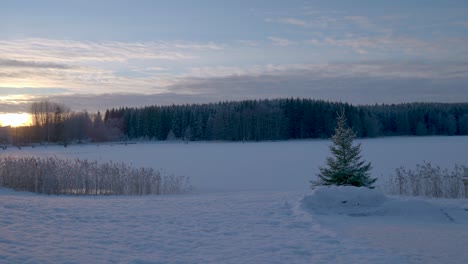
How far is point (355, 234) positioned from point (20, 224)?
661 cm

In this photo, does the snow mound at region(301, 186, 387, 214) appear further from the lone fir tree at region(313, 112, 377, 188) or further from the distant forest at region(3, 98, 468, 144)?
the distant forest at region(3, 98, 468, 144)

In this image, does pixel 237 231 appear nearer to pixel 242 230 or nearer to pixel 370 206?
pixel 242 230

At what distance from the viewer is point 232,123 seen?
97.5m

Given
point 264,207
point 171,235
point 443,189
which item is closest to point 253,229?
point 171,235

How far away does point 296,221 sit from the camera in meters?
10.2

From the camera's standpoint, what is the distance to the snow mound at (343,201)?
38.6 ft

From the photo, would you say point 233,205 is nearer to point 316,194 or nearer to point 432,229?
point 316,194

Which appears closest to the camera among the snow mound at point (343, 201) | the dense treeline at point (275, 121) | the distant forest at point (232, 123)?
the snow mound at point (343, 201)

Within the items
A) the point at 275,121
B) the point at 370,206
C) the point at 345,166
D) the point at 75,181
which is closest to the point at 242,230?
the point at 370,206

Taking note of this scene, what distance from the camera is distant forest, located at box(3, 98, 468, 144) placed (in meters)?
95.5

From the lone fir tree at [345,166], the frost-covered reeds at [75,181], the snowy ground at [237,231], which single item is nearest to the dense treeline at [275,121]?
the frost-covered reeds at [75,181]

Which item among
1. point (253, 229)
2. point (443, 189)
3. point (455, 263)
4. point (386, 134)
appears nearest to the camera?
point (455, 263)

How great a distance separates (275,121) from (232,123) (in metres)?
8.92

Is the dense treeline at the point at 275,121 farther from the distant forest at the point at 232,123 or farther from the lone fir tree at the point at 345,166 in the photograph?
the lone fir tree at the point at 345,166
